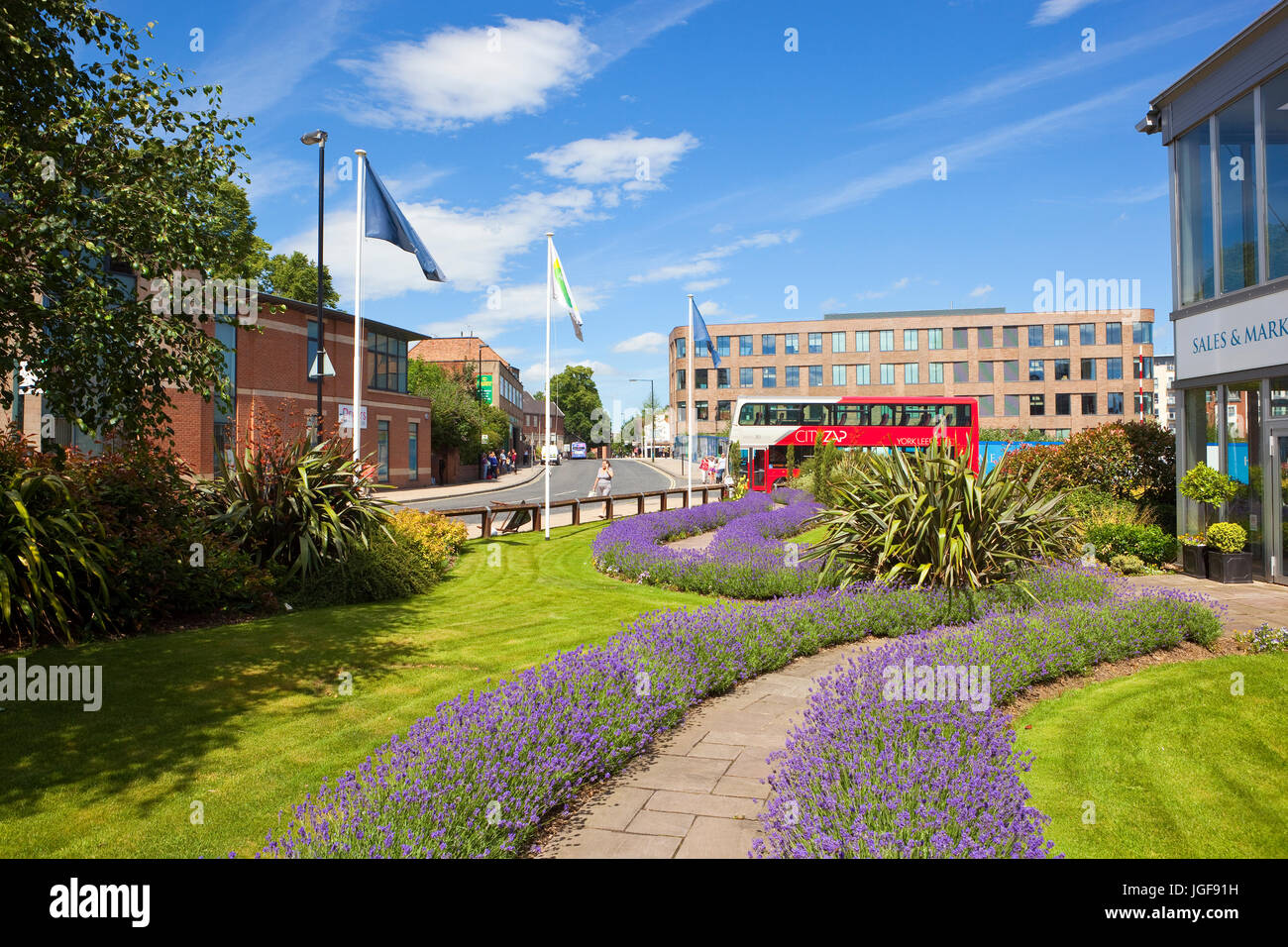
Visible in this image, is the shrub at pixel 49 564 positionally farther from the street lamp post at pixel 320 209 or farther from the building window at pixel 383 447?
the building window at pixel 383 447

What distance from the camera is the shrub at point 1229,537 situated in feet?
41.0

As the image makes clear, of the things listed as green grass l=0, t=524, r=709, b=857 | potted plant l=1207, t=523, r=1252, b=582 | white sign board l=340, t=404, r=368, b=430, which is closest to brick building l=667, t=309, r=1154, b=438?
white sign board l=340, t=404, r=368, b=430

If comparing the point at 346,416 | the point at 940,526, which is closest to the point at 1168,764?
the point at 940,526

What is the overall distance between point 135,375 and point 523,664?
14.5 feet

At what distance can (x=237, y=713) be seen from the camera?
19.6 ft

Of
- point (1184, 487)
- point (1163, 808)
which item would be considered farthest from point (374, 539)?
point (1184, 487)

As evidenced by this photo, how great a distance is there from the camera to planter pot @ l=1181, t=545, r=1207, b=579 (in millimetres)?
12930

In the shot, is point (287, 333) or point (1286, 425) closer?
point (1286, 425)

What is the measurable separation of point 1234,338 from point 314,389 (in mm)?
33154

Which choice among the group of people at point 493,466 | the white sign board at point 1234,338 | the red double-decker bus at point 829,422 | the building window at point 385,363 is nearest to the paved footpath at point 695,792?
the white sign board at point 1234,338

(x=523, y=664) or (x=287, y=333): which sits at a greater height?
(x=287, y=333)

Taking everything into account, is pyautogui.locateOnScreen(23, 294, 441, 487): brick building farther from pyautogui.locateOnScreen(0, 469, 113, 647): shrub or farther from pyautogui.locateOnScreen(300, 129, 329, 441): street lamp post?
pyautogui.locateOnScreen(0, 469, 113, 647): shrub
